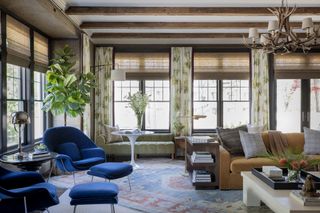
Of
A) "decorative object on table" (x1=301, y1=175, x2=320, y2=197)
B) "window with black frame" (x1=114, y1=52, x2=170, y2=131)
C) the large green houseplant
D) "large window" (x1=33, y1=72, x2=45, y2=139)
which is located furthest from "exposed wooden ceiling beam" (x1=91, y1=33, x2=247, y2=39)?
"decorative object on table" (x1=301, y1=175, x2=320, y2=197)

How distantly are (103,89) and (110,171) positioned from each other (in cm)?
416

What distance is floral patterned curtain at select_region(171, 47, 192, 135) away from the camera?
27.9 feet

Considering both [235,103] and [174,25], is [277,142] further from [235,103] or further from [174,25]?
[235,103]

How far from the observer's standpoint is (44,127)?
6672 millimetres

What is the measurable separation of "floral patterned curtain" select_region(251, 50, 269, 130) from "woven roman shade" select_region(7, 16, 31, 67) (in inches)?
218

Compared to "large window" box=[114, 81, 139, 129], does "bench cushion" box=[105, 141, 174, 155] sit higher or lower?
lower

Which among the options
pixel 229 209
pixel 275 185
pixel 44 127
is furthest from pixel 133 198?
pixel 44 127

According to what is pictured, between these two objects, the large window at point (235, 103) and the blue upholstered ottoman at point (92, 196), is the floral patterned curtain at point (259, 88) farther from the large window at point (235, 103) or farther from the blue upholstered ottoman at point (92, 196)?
the blue upholstered ottoman at point (92, 196)

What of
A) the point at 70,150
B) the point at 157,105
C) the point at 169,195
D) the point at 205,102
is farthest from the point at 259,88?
the point at 70,150

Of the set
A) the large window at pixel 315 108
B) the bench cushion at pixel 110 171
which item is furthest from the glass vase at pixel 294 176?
the large window at pixel 315 108

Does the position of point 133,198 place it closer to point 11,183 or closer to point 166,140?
point 11,183

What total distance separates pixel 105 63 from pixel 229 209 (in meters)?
5.44

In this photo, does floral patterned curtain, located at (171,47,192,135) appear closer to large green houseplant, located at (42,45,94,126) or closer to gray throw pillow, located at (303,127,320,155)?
large green houseplant, located at (42,45,94,126)

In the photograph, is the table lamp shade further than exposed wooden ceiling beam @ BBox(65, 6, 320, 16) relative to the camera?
No
